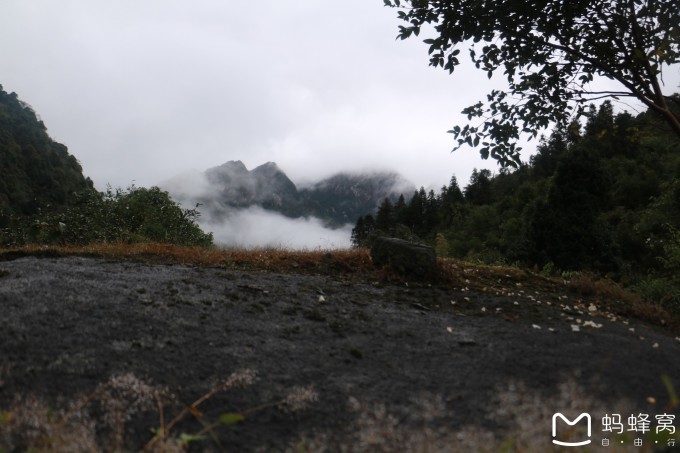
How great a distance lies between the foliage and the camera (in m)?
10.7

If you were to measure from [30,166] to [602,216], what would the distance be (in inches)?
2346

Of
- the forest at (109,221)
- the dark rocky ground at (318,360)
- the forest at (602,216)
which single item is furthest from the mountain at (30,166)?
the dark rocky ground at (318,360)

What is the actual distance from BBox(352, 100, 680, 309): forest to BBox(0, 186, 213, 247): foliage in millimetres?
5616

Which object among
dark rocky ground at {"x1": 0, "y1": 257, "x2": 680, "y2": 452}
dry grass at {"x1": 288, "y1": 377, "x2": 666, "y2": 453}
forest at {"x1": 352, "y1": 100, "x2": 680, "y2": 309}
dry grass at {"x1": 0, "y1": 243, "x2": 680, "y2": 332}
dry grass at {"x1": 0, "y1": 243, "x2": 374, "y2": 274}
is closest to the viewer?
dry grass at {"x1": 288, "y1": 377, "x2": 666, "y2": 453}

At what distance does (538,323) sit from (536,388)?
6.86 ft

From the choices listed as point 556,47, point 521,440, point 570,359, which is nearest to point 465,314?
point 570,359

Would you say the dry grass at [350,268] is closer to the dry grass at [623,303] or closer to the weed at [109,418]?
the dry grass at [623,303]

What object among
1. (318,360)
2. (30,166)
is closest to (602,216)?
(318,360)

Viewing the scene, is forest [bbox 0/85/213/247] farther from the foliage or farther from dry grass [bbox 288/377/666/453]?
dry grass [bbox 288/377/666/453]

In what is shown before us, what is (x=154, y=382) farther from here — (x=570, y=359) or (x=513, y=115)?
(x=513, y=115)

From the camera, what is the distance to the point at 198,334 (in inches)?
141

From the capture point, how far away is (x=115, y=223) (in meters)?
12.3

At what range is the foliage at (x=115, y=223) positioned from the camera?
1070cm

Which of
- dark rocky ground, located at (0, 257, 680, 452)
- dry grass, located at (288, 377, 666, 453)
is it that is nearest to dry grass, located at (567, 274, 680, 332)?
dark rocky ground, located at (0, 257, 680, 452)
